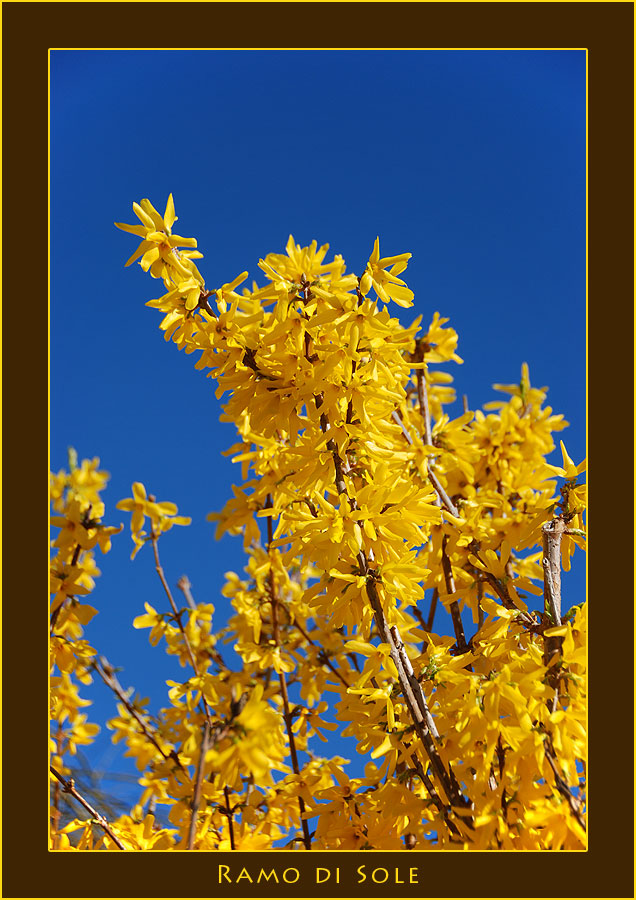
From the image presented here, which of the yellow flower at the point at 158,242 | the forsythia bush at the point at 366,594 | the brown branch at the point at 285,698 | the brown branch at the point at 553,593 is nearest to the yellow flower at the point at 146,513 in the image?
the forsythia bush at the point at 366,594

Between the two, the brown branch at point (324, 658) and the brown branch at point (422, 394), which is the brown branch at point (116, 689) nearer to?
the brown branch at point (324, 658)

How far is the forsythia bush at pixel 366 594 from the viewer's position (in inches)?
54.7

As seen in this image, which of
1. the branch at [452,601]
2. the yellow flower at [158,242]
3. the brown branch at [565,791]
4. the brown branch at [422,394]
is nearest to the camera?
the brown branch at [565,791]

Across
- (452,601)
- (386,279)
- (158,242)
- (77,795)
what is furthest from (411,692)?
(158,242)

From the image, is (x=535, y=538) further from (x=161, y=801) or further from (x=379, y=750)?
(x=161, y=801)

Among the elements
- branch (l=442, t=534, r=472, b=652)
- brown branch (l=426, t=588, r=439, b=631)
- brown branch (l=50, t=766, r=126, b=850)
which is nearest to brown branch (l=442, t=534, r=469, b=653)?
branch (l=442, t=534, r=472, b=652)

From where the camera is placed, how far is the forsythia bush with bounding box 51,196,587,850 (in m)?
1.39

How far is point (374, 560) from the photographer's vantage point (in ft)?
5.32

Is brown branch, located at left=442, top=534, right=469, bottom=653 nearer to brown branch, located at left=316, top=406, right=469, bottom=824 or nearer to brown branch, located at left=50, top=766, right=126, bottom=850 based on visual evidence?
brown branch, located at left=316, top=406, right=469, bottom=824

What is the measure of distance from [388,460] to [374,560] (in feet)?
0.95

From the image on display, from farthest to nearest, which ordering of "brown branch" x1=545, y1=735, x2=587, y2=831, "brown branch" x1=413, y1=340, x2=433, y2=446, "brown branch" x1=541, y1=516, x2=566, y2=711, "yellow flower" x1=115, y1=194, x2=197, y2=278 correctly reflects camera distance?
"brown branch" x1=413, y1=340, x2=433, y2=446 < "yellow flower" x1=115, y1=194, x2=197, y2=278 < "brown branch" x1=541, y1=516, x2=566, y2=711 < "brown branch" x1=545, y1=735, x2=587, y2=831

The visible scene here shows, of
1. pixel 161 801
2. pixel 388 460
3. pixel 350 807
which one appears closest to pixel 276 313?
pixel 388 460

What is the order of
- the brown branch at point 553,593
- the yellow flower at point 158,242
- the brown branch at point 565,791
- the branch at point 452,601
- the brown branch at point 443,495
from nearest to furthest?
the brown branch at point 565,791, the brown branch at point 553,593, the yellow flower at point 158,242, the branch at point 452,601, the brown branch at point 443,495

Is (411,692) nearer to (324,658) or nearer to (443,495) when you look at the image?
(443,495)
